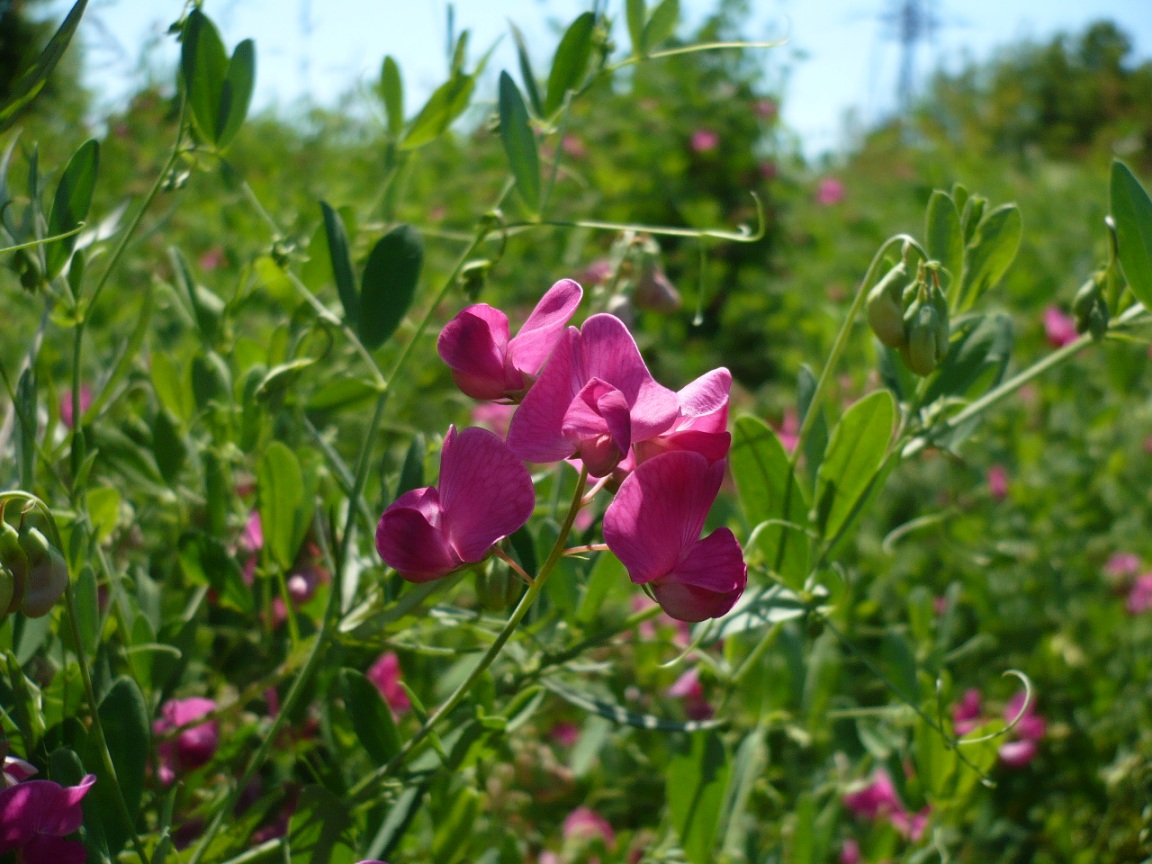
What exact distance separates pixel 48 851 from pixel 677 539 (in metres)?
0.35

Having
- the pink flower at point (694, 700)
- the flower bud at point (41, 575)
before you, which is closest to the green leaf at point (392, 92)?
the flower bud at point (41, 575)

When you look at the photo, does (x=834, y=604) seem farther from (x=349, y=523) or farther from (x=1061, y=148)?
(x=1061, y=148)

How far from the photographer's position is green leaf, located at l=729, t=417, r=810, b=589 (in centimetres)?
70

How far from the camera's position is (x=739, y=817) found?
98 cm

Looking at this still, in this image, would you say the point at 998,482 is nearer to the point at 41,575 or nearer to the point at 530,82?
the point at 530,82

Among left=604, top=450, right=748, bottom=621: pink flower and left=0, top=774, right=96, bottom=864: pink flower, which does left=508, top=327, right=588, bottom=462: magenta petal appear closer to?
left=604, top=450, right=748, bottom=621: pink flower

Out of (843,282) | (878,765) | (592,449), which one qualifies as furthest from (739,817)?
(843,282)

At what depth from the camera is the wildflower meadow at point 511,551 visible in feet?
1.63

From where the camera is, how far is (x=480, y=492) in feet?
1.56

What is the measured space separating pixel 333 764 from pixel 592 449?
15.5 inches

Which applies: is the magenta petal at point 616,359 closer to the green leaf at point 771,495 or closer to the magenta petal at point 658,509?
the magenta petal at point 658,509

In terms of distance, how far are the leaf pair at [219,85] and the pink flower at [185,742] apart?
0.42 m

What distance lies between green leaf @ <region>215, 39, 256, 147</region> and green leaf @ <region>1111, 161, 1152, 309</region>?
0.58 m

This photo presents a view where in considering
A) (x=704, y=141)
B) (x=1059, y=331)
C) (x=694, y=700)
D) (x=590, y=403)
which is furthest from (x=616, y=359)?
(x=704, y=141)
